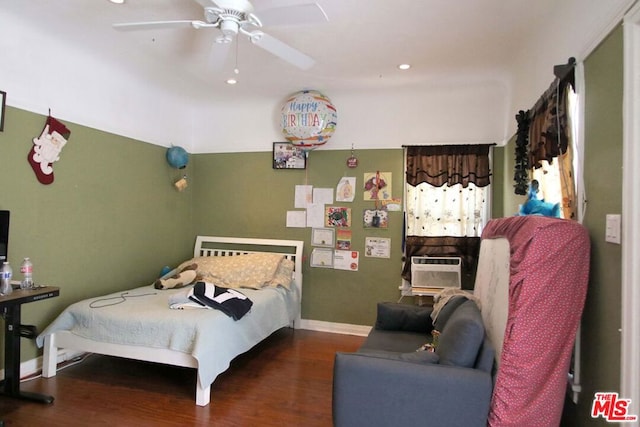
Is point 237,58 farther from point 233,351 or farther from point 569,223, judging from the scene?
point 569,223

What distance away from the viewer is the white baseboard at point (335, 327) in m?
4.19

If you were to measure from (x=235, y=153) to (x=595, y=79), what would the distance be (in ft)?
12.2

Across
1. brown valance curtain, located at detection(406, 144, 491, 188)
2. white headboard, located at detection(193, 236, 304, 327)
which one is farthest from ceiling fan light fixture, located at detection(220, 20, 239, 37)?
white headboard, located at detection(193, 236, 304, 327)

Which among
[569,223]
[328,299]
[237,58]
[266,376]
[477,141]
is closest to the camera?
[569,223]

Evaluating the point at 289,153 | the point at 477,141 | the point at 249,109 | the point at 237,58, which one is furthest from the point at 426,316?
the point at 249,109

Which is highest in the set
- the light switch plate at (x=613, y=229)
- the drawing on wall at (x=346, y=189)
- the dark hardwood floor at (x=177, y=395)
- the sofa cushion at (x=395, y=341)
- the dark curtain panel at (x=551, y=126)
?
the dark curtain panel at (x=551, y=126)

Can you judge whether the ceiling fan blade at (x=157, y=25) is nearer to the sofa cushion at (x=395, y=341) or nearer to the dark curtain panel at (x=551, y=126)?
the dark curtain panel at (x=551, y=126)

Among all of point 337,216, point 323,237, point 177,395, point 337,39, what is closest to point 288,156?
point 337,216

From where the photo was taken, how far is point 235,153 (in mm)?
4680

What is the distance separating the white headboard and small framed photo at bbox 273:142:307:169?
34.6 inches

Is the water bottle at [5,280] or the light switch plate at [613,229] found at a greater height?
the light switch plate at [613,229]

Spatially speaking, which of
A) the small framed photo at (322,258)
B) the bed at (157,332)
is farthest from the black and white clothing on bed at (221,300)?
the small framed photo at (322,258)

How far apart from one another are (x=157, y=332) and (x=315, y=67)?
260 centimetres

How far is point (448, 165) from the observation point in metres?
3.88
